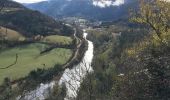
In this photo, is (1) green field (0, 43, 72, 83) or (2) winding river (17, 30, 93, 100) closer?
(2) winding river (17, 30, 93, 100)

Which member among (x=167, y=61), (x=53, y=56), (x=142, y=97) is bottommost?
(x=53, y=56)

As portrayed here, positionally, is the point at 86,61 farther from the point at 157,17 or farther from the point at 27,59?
the point at 157,17

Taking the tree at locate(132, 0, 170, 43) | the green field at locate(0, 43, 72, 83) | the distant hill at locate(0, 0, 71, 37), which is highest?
the tree at locate(132, 0, 170, 43)

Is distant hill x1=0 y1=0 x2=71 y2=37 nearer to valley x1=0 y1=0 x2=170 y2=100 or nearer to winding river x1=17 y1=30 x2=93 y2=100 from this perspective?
valley x1=0 y1=0 x2=170 y2=100

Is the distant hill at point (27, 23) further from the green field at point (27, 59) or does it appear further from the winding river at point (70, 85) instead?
the winding river at point (70, 85)

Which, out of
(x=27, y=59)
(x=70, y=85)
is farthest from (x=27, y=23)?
(x=70, y=85)

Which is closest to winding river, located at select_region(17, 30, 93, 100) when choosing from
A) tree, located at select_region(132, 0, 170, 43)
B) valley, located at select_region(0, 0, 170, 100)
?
valley, located at select_region(0, 0, 170, 100)

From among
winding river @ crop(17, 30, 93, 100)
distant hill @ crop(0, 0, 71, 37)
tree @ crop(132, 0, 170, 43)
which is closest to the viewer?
winding river @ crop(17, 30, 93, 100)

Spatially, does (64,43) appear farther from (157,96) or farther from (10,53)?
(157,96)

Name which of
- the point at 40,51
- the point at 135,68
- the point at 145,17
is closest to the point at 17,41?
Answer: the point at 40,51
